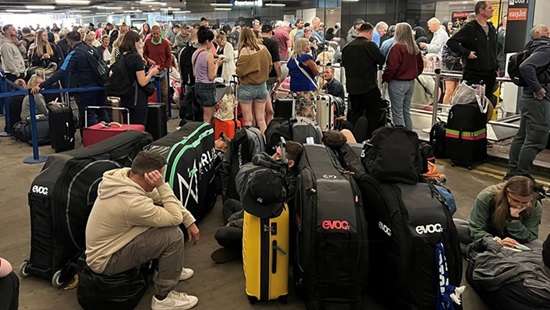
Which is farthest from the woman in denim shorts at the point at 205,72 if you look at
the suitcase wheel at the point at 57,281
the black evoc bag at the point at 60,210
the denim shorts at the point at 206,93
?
the suitcase wheel at the point at 57,281

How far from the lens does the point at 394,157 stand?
2811mm

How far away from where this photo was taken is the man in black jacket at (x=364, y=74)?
561 cm

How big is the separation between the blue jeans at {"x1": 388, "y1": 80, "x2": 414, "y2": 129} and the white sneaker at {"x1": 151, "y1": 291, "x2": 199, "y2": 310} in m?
3.72

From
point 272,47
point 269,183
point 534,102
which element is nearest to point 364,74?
point 272,47

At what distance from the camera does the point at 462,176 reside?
5.33 m

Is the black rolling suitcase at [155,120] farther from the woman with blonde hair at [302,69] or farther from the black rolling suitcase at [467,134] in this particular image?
the black rolling suitcase at [467,134]

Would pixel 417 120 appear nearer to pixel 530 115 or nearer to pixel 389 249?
pixel 530 115

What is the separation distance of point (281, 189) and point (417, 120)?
5.16m

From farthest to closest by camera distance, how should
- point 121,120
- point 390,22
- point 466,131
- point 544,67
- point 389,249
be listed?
point 390,22, point 121,120, point 466,131, point 544,67, point 389,249

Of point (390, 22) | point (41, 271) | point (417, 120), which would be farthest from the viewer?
point (390, 22)

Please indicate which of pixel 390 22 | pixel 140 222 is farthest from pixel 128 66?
pixel 390 22

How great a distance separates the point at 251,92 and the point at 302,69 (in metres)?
0.71

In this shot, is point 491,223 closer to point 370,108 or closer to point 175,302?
point 175,302

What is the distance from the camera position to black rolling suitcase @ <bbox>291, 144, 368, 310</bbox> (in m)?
2.63
